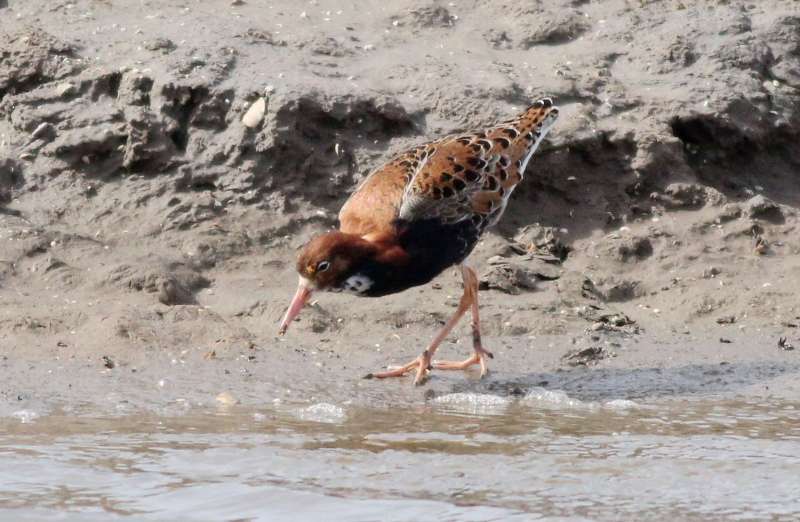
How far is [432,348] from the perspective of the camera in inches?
349

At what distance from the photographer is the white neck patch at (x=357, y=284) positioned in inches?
324

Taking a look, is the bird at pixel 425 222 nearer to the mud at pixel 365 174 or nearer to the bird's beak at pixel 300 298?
the bird's beak at pixel 300 298

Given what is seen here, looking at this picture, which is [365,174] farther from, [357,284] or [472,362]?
[357,284]

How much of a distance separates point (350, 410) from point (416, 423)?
1.41 ft

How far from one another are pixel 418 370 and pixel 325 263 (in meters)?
1.03

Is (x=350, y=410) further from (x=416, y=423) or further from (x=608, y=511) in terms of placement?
(x=608, y=511)

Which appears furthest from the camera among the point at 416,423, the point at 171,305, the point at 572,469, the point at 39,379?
the point at 171,305

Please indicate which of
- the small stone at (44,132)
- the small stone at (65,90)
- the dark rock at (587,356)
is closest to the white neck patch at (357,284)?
the dark rock at (587,356)

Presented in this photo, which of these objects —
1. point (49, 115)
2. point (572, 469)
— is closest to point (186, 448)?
point (572, 469)

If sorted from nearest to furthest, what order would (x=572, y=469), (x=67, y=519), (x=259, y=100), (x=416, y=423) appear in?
1. (x=67, y=519)
2. (x=572, y=469)
3. (x=416, y=423)
4. (x=259, y=100)

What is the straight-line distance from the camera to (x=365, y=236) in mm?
8500

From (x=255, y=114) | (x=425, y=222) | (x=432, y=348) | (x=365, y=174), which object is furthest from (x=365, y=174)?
(x=432, y=348)

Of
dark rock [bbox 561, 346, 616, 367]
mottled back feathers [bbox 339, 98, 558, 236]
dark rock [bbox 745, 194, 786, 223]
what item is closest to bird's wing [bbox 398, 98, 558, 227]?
mottled back feathers [bbox 339, 98, 558, 236]

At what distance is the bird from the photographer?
820 cm
